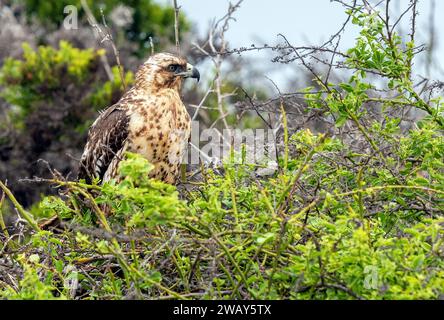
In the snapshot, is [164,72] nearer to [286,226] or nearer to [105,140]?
[105,140]

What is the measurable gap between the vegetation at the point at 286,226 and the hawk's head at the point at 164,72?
115 centimetres

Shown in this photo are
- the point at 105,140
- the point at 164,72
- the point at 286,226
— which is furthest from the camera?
the point at 164,72

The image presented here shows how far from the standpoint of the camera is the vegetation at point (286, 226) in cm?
332

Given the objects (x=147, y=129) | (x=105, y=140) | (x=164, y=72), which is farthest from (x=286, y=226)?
(x=164, y=72)

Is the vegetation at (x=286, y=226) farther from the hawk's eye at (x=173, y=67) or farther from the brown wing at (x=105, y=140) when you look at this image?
the hawk's eye at (x=173, y=67)

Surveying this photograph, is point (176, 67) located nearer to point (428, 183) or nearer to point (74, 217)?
point (74, 217)

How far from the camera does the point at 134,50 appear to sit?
43.7 ft

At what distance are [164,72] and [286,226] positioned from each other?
100 inches

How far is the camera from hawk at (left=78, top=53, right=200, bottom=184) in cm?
539

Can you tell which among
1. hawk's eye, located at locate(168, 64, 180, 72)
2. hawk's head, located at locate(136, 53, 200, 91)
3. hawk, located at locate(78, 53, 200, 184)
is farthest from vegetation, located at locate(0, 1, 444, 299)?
hawk's eye, located at locate(168, 64, 180, 72)

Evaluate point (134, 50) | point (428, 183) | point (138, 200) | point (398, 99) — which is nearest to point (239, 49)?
point (398, 99)

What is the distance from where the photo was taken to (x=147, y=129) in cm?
541

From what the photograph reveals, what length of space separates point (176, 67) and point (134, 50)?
24.7ft

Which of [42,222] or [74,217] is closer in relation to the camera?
[74,217]
